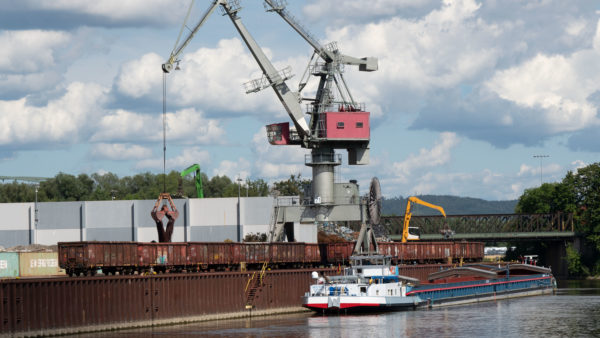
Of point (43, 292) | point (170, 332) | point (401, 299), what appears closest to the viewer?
point (43, 292)

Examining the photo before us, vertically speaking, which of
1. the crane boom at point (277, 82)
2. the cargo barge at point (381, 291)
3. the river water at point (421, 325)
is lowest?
the river water at point (421, 325)

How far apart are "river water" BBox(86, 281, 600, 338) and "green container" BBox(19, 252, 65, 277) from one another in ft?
37.8

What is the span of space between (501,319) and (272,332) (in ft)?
68.6

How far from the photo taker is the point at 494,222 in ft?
592

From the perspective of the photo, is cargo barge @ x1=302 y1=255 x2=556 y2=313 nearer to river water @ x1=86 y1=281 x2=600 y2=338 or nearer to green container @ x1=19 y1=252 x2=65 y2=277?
river water @ x1=86 y1=281 x2=600 y2=338

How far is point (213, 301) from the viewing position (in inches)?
2781

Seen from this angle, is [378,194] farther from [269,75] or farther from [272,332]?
[272,332]

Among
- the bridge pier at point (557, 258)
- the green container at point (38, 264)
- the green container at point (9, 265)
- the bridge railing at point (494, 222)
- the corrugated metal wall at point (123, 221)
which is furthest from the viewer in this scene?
the bridge railing at point (494, 222)

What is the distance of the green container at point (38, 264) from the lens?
68312mm

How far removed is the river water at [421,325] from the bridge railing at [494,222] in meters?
87.1

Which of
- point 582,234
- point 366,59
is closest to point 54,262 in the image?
point 366,59

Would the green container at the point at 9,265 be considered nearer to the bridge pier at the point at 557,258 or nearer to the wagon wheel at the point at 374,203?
the wagon wheel at the point at 374,203

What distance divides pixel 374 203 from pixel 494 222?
334 ft

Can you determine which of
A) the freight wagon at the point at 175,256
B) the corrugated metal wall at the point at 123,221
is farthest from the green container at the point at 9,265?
the corrugated metal wall at the point at 123,221
